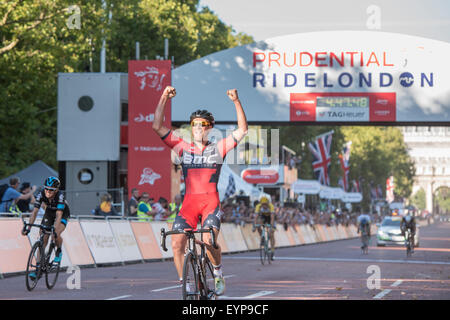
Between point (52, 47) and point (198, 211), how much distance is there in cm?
2317

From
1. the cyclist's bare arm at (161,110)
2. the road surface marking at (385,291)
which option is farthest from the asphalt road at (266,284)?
the cyclist's bare arm at (161,110)

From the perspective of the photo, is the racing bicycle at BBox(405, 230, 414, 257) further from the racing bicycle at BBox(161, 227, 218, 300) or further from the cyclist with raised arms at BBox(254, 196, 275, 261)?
the racing bicycle at BBox(161, 227, 218, 300)

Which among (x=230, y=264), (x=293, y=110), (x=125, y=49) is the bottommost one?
(x=230, y=264)

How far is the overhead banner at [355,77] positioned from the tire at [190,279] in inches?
871

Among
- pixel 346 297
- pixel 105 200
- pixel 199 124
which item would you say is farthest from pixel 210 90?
pixel 199 124

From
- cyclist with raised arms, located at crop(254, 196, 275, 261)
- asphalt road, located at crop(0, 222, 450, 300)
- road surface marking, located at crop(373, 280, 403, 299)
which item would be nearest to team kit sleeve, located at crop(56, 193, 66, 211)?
asphalt road, located at crop(0, 222, 450, 300)

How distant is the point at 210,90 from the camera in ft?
107

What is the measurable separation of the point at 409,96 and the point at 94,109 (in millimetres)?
10337

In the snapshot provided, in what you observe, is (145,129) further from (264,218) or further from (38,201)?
(38,201)

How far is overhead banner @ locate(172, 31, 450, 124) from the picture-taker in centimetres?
3158

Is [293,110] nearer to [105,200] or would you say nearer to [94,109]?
[94,109]

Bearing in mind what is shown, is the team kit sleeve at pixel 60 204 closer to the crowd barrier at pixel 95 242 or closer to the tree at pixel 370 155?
the crowd barrier at pixel 95 242

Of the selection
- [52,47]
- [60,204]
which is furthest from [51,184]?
[52,47]

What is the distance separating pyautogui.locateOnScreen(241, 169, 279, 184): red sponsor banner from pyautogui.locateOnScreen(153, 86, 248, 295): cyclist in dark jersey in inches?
1440
